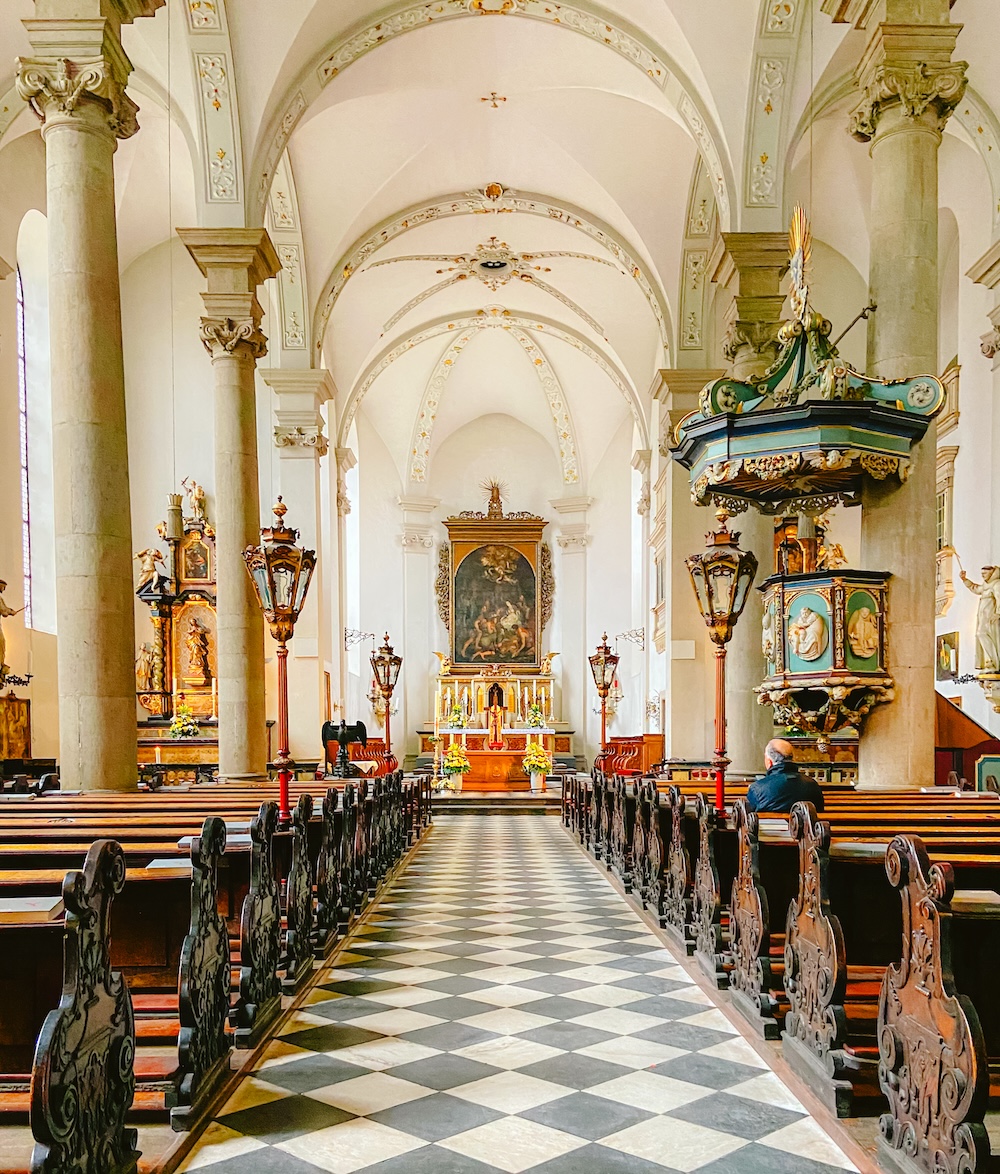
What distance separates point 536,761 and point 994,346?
37.9 feet

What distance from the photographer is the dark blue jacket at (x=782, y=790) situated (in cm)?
624

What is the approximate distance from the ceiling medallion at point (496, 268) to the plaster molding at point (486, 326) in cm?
114

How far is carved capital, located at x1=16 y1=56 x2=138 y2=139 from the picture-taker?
7.72m

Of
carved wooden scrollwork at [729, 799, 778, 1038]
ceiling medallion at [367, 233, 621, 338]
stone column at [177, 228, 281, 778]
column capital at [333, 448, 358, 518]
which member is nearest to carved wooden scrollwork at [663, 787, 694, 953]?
carved wooden scrollwork at [729, 799, 778, 1038]

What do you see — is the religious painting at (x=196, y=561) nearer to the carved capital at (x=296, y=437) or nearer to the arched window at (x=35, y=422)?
the carved capital at (x=296, y=437)

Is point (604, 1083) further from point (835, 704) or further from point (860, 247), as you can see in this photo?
point (860, 247)

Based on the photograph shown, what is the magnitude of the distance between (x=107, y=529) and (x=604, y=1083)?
5125mm

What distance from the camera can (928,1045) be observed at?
3182 millimetres

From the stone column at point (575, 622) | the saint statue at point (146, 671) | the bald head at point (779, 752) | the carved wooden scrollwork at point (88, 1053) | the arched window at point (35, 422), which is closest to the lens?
the carved wooden scrollwork at point (88, 1053)

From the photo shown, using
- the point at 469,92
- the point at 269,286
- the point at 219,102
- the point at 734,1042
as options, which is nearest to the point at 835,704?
the point at 734,1042

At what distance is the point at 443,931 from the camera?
775 centimetres

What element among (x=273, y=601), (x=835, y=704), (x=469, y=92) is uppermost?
(x=469, y=92)

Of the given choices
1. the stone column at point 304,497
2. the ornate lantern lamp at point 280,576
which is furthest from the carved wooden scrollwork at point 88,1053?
the stone column at point 304,497

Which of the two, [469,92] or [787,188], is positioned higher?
[469,92]
